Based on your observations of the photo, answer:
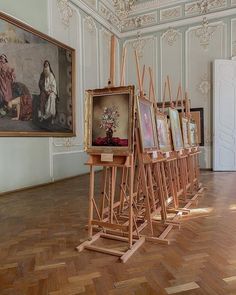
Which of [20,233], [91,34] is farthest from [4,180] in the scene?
[91,34]

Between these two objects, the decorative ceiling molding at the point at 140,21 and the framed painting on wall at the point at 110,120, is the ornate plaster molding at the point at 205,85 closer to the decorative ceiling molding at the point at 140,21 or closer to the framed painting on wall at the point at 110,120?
the decorative ceiling molding at the point at 140,21

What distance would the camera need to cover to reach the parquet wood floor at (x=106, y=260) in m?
1.99

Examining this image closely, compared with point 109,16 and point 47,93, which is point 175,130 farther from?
point 109,16

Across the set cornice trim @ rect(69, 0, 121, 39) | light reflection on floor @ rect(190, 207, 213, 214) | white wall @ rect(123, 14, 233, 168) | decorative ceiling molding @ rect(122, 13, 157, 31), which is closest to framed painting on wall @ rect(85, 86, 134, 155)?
light reflection on floor @ rect(190, 207, 213, 214)

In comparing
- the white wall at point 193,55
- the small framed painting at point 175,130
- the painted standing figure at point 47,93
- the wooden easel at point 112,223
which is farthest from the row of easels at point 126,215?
the white wall at point 193,55

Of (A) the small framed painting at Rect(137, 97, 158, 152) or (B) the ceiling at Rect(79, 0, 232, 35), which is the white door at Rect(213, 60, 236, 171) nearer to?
(B) the ceiling at Rect(79, 0, 232, 35)

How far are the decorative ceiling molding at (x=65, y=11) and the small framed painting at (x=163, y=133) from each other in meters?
4.59

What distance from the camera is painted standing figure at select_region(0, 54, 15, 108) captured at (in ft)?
16.9

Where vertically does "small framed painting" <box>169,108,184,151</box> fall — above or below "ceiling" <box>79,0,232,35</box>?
below

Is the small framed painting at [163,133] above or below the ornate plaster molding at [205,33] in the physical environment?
below

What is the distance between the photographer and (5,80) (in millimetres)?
5242

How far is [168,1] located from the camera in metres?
9.18

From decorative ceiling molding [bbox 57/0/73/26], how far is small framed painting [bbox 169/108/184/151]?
4.26m

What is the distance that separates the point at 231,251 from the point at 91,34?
7.38 meters
